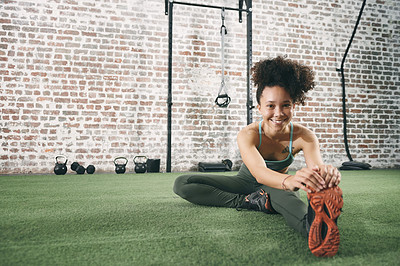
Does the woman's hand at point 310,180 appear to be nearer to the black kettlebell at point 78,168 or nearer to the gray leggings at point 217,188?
the gray leggings at point 217,188

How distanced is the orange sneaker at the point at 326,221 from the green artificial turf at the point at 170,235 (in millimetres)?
30

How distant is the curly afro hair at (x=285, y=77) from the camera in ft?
4.23

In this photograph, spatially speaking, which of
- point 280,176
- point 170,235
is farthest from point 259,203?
point 170,235

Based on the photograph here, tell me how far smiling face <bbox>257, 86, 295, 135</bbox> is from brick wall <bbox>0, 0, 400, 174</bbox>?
2813 mm

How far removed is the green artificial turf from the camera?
79 cm

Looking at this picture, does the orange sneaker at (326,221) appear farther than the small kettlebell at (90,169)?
No

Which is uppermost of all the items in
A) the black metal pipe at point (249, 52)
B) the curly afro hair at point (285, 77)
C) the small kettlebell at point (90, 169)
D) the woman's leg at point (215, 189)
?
the black metal pipe at point (249, 52)

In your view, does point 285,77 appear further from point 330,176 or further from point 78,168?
point 78,168

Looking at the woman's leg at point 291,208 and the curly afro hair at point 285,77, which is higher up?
the curly afro hair at point 285,77

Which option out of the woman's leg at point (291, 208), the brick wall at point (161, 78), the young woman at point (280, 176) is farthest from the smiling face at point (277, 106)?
the brick wall at point (161, 78)

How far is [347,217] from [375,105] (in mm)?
4088

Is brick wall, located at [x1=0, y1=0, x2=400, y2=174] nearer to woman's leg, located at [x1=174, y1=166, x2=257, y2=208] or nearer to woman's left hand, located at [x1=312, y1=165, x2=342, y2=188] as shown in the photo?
woman's leg, located at [x1=174, y1=166, x2=257, y2=208]

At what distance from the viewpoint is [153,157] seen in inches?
156

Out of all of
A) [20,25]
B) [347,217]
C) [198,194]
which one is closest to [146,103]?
[20,25]
